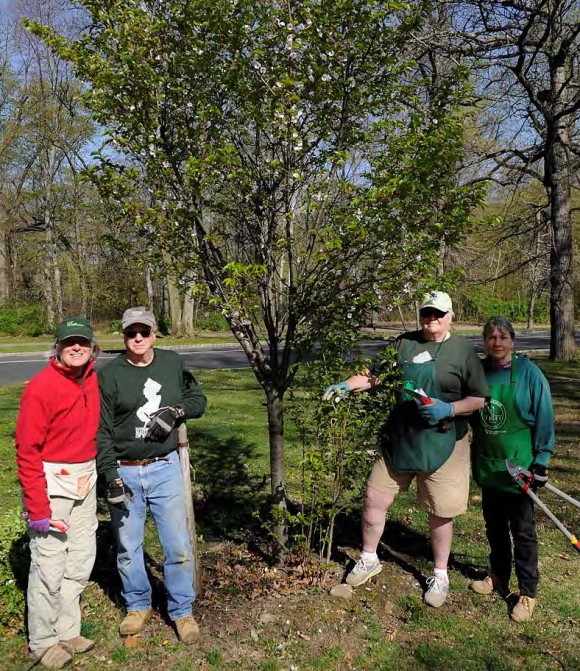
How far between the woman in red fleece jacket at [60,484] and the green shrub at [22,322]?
85.2 ft

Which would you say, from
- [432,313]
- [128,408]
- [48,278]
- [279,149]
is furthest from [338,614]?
[48,278]

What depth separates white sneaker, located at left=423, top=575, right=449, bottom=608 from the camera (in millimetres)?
3908

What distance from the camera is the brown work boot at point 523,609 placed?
3764 mm

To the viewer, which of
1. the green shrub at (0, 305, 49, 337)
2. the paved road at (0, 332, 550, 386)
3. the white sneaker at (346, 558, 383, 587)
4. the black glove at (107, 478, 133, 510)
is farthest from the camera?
the green shrub at (0, 305, 49, 337)

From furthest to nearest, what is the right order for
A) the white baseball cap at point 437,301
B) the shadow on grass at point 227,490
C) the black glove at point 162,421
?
1. the shadow on grass at point 227,490
2. the white baseball cap at point 437,301
3. the black glove at point 162,421

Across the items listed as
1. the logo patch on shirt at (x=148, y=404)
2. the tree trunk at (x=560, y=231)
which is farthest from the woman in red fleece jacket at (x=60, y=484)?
the tree trunk at (x=560, y=231)

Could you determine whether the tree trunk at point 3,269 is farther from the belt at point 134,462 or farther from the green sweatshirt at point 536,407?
the green sweatshirt at point 536,407

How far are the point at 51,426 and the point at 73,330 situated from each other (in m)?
0.51

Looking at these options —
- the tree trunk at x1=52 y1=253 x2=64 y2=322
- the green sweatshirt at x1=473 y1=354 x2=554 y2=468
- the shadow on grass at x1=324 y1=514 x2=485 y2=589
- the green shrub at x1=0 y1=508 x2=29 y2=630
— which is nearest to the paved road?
the tree trunk at x1=52 y1=253 x2=64 y2=322

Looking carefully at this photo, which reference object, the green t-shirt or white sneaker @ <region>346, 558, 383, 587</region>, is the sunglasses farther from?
white sneaker @ <region>346, 558, 383, 587</region>

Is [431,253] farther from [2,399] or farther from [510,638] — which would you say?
[2,399]

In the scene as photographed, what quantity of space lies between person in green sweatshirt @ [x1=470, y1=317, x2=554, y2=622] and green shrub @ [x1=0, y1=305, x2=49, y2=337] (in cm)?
2657

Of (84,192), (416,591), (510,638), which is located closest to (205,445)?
(416,591)

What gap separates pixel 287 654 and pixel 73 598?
125 centimetres
